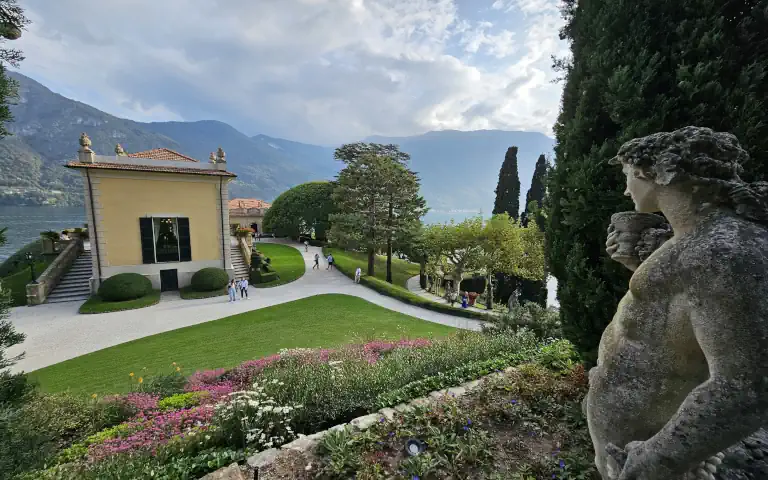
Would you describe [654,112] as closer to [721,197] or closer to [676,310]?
[721,197]

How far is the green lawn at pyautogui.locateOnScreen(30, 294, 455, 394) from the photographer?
29.3ft

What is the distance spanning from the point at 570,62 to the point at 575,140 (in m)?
1.75

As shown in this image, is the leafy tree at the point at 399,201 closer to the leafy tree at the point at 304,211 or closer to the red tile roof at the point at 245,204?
the leafy tree at the point at 304,211

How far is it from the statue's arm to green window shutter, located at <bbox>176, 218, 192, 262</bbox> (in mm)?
21028

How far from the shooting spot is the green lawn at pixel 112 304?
1490 cm

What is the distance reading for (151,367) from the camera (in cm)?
926

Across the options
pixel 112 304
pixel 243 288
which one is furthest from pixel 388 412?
pixel 112 304

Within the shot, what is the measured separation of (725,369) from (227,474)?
4197mm

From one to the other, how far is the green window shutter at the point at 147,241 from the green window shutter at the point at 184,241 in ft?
4.21

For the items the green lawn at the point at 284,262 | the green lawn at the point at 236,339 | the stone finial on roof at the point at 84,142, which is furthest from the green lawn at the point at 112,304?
the stone finial on roof at the point at 84,142

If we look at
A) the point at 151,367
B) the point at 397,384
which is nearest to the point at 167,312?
the point at 151,367

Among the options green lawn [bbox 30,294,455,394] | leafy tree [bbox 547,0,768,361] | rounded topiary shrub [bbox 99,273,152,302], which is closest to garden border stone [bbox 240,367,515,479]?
leafy tree [bbox 547,0,768,361]

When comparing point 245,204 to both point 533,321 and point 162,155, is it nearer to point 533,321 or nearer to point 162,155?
point 162,155

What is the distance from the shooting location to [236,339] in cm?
1152
